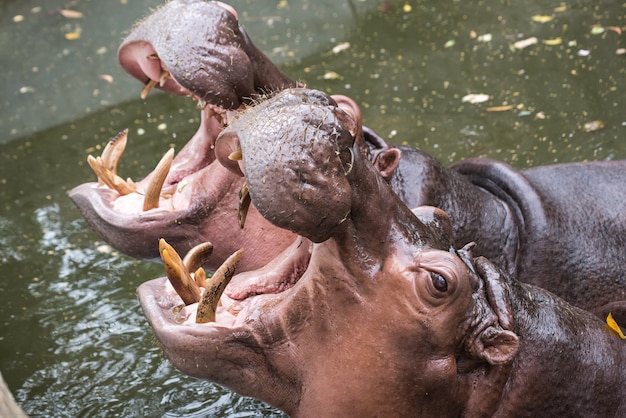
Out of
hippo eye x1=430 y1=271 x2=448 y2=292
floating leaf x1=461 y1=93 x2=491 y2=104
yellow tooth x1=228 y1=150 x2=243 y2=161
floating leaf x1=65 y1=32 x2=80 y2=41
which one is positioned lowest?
floating leaf x1=65 y1=32 x2=80 y2=41

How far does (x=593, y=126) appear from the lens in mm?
4742

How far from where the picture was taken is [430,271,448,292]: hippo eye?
6.33ft

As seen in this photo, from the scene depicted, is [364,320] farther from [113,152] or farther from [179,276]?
[113,152]

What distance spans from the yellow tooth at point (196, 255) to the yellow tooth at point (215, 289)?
20 centimetres

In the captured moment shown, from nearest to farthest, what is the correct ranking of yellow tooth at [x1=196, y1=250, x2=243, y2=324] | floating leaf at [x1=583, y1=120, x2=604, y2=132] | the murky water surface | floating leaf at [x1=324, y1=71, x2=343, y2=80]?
yellow tooth at [x1=196, y1=250, x2=243, y2=324] → the murky water surface → floating leaf at [x1=583, y1=120, x2=604, y2=132] → floating leaf at [x1=324, y1=71, x2=343, y2=80]

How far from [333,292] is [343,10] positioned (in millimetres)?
5467

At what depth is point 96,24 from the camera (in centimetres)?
796

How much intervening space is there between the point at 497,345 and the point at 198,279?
0.74m

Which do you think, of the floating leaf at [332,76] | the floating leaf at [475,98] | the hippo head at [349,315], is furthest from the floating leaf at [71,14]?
the hippo head at [349,315]

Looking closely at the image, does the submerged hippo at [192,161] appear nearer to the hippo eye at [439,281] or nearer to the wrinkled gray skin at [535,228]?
the wrinkled gray skin at [535,228]

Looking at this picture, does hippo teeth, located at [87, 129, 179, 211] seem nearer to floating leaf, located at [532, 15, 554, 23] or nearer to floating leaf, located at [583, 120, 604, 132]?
floating leaf, located at [583, 120, 604, 132]

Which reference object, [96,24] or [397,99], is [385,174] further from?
[96,24]

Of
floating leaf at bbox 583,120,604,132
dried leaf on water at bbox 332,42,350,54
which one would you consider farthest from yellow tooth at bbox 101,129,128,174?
dried leaf on water at bbox 332,42,350,54

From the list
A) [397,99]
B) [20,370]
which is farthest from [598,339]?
[397,99]
